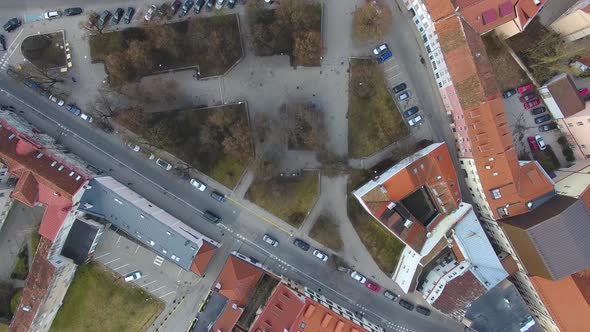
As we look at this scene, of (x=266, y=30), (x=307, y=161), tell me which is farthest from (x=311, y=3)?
(x=307, y=161)

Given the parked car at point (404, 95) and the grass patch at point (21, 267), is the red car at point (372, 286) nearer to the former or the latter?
the parked car at point (404, 95)

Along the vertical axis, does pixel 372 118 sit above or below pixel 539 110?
above

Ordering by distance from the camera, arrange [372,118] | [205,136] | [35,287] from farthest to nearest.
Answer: [372,118] < [35,287] < [205,136]

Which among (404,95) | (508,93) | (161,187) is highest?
(161,187)

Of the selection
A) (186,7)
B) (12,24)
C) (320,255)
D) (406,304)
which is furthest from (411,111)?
(12,24)

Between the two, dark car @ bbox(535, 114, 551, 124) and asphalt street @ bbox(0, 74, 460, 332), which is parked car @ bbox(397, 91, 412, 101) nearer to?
dark car @ bbox(535, 114, 551, 124)

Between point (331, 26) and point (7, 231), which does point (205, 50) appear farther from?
point (7, 231)

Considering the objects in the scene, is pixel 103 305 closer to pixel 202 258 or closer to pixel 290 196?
pixel 202 258
